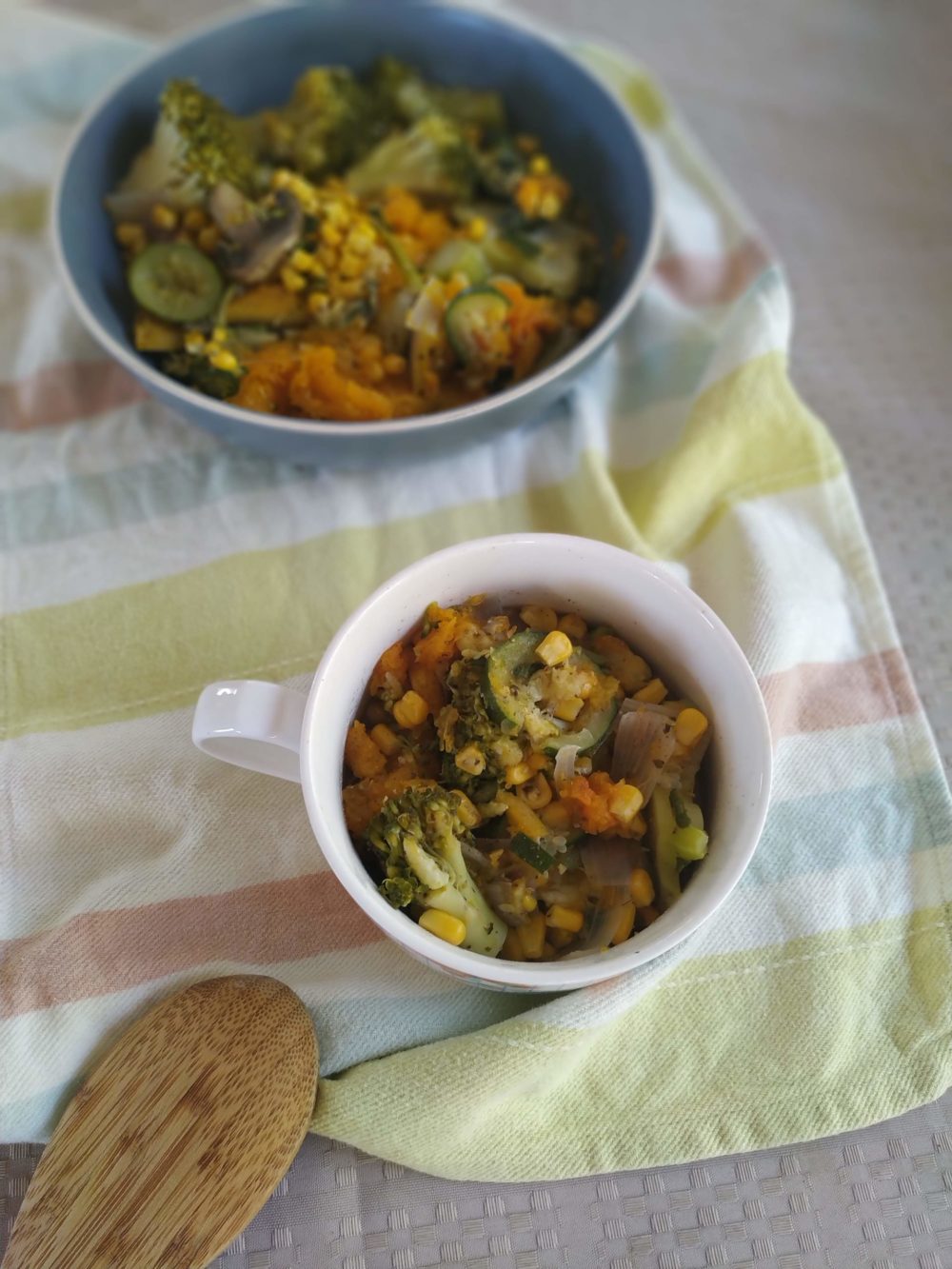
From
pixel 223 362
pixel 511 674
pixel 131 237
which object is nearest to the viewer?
pixel 511 674

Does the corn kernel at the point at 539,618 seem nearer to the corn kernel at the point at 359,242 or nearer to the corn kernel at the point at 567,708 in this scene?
the corn kernel at the point at 567,708

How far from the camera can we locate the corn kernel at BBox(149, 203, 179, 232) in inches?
61.8

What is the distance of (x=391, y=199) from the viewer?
1.61 m

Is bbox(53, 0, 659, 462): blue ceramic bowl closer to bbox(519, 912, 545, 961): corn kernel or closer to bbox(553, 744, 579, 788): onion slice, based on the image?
bbox(553, 744, 579, 788): onion slice

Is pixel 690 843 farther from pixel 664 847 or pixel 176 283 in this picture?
pixel 176 283

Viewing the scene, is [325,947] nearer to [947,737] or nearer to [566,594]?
[566,594]

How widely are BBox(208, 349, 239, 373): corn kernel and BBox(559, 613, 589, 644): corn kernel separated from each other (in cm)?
62

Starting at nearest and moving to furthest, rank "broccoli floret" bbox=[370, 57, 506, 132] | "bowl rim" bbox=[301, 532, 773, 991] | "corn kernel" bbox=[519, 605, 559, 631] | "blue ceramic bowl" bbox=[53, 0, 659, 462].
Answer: "bowl rim" bbox=[301, 532, 773, 991] → "corn kernel" bbox=[519, 605, 559, 631] → "blue ceramic bowl" bbox=[53, 0, 659, 462] → "broccoli floret" bbox=[370, 57, 506, 132]

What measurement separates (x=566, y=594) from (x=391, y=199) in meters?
0.82

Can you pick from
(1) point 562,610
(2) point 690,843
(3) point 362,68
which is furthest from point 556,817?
(3) point 362,68

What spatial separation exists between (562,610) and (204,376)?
633 millimetres

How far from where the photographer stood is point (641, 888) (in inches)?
40.0

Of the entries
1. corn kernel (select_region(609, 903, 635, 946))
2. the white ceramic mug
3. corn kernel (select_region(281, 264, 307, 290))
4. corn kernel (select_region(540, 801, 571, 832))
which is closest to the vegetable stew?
corn kernel (select_region(281, 264, 307, 290))

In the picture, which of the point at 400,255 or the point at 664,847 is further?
the point at 400,255
